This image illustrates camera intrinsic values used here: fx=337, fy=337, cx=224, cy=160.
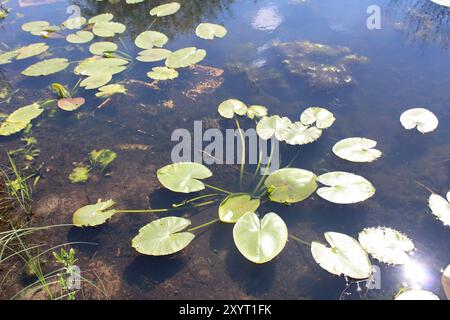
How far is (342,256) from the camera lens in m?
2.46

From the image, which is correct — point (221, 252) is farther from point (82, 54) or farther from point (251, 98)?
point (82, 54)

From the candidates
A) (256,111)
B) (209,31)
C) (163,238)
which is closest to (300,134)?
(256,111)

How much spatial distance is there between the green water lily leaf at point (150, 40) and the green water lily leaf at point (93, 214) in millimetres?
2737

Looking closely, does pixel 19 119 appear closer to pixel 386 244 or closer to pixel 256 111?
pixel 256 111

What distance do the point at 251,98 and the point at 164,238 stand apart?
2.28m

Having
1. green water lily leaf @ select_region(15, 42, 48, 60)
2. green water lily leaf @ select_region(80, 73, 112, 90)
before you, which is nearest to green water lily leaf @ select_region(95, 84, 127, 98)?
green water lily leaf @ select_region(80, 73, 112, 90)

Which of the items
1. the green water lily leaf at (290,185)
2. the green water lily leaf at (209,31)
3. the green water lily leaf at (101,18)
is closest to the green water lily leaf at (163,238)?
the green water lily leaf at (290,185)

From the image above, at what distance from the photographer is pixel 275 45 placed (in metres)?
5.06

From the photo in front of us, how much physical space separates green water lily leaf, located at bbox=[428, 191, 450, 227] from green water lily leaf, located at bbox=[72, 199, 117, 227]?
269cm

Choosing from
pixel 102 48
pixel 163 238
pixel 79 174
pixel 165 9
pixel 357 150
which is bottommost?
pixel 79 174

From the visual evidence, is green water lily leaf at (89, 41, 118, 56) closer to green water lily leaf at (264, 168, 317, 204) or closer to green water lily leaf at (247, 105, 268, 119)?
green water lily leaf at (247, 105, 268, 119)

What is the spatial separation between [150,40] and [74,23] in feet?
5.35

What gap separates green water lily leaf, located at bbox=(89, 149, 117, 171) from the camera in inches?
139

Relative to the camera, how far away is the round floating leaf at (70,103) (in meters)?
4.07
